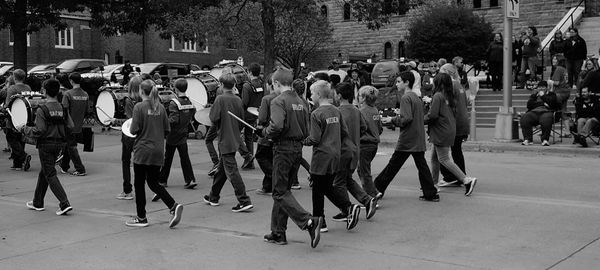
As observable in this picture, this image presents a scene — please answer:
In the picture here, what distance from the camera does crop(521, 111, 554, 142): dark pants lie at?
1661 centimetres

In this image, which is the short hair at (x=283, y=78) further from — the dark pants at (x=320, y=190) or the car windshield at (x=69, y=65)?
the car windshield at (x=69, y=65)

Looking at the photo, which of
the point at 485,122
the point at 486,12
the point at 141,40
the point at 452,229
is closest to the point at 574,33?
the point at 485,122

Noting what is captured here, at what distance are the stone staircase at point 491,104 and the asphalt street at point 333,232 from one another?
10.5m

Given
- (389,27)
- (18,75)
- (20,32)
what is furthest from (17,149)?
(389,27)

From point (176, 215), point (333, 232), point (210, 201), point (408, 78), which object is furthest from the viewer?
point (210, 201)

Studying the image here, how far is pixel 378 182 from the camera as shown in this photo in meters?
10.3

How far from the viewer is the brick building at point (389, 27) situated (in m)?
→ 50.4

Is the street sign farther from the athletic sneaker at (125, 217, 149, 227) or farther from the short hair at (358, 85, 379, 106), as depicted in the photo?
the athletic sneaker at (125, 217, 149, 227)

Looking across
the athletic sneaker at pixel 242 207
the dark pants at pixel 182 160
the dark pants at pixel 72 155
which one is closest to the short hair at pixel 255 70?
the dark pants at pixel 182 160

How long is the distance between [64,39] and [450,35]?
27047mm

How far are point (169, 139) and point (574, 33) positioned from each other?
15902 mm

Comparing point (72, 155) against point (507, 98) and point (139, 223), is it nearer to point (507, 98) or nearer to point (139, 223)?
A: point (139, 223)

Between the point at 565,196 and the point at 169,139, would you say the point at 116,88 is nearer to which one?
the point at 169,139

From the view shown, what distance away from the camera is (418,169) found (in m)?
10.1
